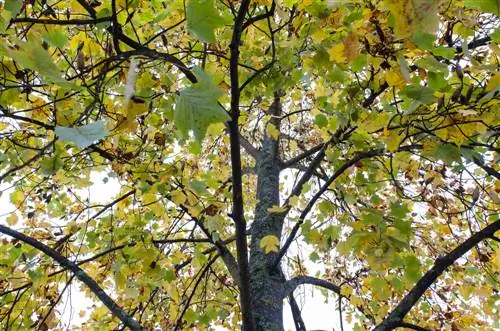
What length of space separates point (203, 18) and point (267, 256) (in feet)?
6.29

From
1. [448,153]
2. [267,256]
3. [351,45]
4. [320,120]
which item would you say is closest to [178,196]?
[320,120]

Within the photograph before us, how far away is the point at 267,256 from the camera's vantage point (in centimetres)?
264

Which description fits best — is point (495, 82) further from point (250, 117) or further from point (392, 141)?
point (250, 117)

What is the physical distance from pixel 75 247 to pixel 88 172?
0.61 m

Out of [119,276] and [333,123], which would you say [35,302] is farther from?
[333,123]

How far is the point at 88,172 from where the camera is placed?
2.76m

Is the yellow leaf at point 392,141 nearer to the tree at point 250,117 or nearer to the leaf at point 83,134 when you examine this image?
the tree at point 250,117

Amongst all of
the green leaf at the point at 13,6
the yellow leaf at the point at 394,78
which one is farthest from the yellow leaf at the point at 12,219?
the yellow leaf at the point at 394,78

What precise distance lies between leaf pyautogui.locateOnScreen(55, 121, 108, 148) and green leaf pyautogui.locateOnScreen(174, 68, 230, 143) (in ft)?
0.63

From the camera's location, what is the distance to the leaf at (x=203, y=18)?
97cm

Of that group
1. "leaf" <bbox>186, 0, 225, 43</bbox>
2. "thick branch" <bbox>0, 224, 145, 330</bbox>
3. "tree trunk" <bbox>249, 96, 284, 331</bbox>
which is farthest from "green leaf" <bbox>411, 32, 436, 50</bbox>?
"thick branch" <bbox>0, 224, 145, 330</bbox>

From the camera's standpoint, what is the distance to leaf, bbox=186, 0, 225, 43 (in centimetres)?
97

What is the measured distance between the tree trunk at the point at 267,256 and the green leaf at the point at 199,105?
5.06ft

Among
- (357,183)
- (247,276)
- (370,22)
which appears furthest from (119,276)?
(370,22)
